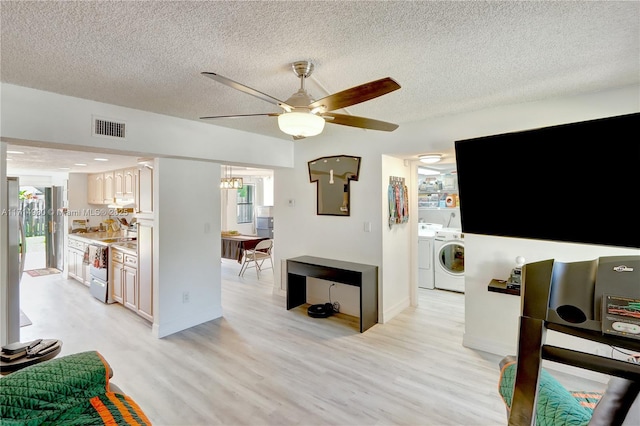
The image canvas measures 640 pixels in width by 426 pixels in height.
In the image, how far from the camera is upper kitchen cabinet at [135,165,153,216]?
3662 millimetres

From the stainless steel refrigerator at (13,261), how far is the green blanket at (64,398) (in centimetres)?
177

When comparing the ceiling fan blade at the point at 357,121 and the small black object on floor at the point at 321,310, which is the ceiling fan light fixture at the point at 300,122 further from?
the small black object on floor at the point at 321,310

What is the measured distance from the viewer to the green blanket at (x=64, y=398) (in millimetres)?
1138

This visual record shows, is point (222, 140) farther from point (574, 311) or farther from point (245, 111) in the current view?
point (574, 311)

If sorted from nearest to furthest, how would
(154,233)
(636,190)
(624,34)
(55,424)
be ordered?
1. (636,190)
2. (55,424)
3. (624,34)
4. (154,233)

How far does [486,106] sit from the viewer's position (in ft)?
9.73

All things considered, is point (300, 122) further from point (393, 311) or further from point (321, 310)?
point (393, 311)

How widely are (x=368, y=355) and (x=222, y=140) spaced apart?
280 cm

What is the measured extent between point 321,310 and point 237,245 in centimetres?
325

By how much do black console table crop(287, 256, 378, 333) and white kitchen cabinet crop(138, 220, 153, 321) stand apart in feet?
5.41

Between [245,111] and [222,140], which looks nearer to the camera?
[245,111]

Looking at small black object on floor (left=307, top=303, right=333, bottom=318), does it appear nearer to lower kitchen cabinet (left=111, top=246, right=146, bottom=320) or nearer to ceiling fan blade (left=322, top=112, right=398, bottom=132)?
lower kitchen cabinet (left=111, top=246, right=146, bottom=320)

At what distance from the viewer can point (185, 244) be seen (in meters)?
3.71

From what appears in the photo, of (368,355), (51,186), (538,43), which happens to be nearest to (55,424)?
(368,355)
